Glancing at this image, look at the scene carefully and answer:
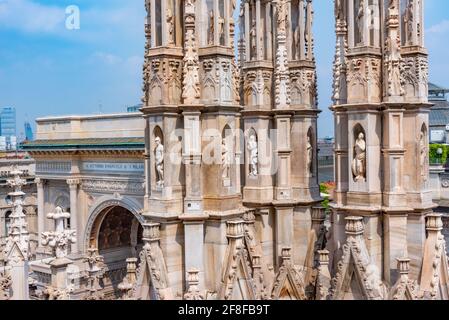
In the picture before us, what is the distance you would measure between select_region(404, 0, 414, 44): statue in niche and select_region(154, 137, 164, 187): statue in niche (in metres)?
5.19

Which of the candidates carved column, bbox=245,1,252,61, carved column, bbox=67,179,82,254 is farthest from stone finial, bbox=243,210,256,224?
carved column, bbox=67,179,82,254

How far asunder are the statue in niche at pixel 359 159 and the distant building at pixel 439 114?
46.5 meters

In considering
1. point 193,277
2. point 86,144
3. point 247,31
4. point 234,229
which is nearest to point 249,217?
point 234,229

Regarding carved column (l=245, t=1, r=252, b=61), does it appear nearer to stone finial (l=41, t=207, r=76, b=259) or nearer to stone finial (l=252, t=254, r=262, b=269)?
stone finial (l=252, t=254, r=262, b=269)

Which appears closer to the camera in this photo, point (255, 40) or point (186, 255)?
point (186, 255)

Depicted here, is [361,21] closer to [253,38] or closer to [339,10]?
[339,10]

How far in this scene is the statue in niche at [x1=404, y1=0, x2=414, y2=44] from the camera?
12.1m

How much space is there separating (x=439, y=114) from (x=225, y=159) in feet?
168

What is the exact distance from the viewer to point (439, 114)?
58281 mm

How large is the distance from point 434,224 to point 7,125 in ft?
567
